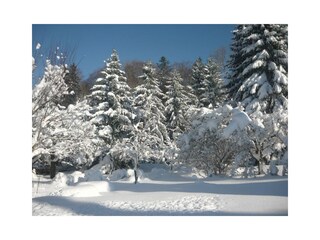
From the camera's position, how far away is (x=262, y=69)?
13305mm

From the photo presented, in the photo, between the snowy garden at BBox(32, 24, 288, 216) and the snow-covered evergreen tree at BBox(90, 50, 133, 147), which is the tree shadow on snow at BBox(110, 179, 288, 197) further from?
the snow-covered evergreen tree at BBox(90, 50, 133, 147)

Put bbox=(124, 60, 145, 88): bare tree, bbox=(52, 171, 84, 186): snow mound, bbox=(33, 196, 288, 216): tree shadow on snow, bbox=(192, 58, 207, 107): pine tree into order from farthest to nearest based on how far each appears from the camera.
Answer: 1. bbox=(192, 58, 207, 107): pine tree
2. bbox=(124, 60, 145, 88): bare tree
3. bbox=(52, 171, 84, 186): snow mound
4. bbox=(33, 196, 288, 216): tree shadow on snow

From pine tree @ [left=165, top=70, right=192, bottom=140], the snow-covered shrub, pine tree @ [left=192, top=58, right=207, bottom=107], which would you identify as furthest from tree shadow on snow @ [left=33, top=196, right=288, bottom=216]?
pine tree @ [left=165, top=70, right=192, bottom=140]

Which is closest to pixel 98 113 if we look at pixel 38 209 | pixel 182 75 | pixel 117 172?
pixel 117 172

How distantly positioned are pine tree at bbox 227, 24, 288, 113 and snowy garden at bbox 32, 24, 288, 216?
1.6 inches

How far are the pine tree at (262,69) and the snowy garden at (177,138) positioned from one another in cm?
4

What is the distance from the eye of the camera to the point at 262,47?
13266 millimetres

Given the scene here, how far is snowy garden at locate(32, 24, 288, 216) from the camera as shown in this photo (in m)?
7.16

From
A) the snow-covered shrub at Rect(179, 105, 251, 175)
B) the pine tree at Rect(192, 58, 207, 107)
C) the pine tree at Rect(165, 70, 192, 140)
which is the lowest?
the snow-covered shrub at Rect(179, 105, 251, 175)

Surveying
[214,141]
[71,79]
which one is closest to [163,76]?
[214,141]

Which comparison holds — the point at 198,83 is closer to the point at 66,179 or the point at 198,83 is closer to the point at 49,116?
the point at 66,179

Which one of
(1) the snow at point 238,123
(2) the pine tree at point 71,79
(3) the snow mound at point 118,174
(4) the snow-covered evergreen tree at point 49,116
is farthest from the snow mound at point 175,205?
(3) the snow mound at point 118,174

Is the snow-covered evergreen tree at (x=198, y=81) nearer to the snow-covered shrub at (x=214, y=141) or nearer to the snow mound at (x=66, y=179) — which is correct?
the snow-covered shrub at (x=214, y=141)
